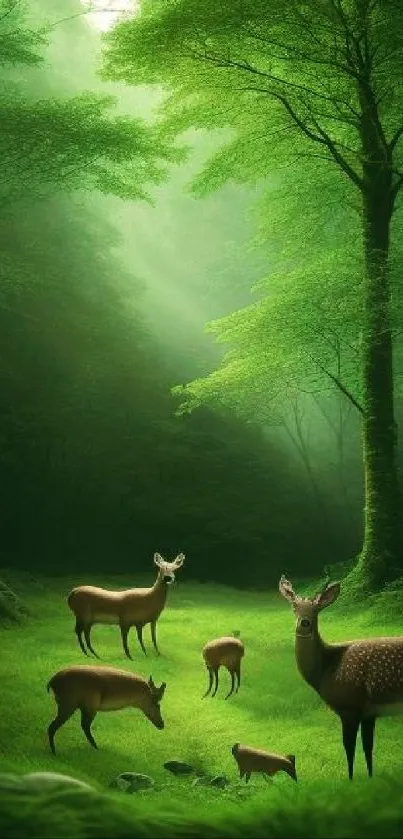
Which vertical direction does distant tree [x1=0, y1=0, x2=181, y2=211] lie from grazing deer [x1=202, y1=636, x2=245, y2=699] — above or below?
above

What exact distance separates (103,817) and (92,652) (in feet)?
27.1

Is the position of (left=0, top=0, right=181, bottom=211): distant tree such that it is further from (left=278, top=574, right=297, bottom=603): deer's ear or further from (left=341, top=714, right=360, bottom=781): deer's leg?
(left=341, top=714, right=360, bottom=781): deer's leg

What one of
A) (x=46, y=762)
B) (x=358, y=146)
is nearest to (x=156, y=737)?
(x=46, y=762)

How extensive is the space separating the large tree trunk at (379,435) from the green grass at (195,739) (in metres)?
1.16

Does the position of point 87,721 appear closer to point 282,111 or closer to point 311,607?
point 311,607

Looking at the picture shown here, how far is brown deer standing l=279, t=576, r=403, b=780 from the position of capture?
193 inches

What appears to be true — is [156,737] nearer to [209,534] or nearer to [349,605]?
[349,605]

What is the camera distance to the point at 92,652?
927 cm

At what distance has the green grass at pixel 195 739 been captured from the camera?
56.7 inches

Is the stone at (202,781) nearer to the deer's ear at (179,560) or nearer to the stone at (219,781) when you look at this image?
the stone at (219,781)

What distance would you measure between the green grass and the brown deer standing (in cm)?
44

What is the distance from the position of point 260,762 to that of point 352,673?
118cm

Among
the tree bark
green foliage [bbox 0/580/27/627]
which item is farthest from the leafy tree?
green foliage [bbox 0/580/27/627]

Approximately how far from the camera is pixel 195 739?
6719mm
